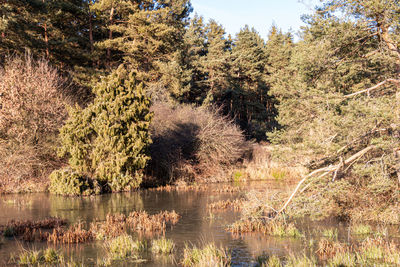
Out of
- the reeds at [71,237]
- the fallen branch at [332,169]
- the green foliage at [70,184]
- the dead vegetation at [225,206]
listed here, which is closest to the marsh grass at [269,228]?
the fallen branch at [332,169]

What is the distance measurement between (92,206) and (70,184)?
420 cm

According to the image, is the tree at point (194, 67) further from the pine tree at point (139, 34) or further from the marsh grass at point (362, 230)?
the marsh grass at point (362, 230)

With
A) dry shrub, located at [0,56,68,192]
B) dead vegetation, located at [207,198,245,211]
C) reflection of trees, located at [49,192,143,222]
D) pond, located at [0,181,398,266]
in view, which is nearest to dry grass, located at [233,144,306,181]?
pond, located at [0,181,398,266]

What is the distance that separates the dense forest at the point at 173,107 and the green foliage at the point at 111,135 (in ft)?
0.27

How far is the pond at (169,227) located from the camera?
9.82 m

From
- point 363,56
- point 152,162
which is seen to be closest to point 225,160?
point 152,162

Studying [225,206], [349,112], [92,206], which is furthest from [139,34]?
[349,112]

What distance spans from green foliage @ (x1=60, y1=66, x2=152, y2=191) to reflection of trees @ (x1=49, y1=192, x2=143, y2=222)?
166cm

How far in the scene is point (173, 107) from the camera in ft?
110

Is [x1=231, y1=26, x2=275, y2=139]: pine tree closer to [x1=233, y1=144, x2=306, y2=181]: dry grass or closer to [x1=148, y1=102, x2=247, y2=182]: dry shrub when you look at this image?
[x1=233, y1=144, x2=306, y2=181]: dry grass

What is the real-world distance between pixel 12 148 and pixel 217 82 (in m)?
28.5

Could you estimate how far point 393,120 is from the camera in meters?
11.0

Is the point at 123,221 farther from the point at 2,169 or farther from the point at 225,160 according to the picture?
the point at 225,160

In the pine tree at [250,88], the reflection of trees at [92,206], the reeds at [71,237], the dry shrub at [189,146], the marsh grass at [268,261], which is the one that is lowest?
the marsh grass at [268,261]
